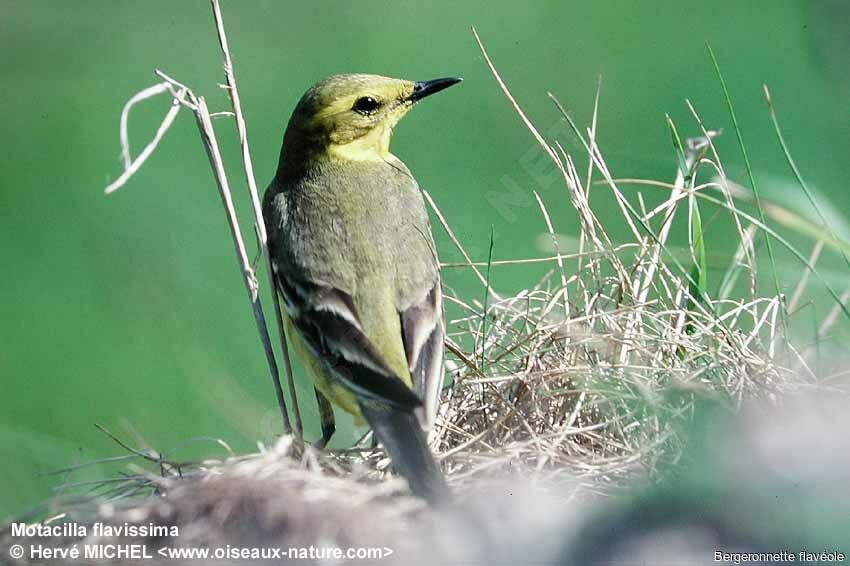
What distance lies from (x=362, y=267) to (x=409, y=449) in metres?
0.89

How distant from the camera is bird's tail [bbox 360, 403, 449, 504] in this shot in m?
2.68

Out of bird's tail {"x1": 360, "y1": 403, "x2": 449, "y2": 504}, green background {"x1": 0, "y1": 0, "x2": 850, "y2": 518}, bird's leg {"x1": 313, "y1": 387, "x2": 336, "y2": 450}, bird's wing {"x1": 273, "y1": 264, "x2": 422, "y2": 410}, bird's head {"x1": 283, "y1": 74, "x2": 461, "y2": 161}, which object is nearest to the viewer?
bird's tail {"x1": 360, "y1": 403, "x2": 449, "y2": 504}

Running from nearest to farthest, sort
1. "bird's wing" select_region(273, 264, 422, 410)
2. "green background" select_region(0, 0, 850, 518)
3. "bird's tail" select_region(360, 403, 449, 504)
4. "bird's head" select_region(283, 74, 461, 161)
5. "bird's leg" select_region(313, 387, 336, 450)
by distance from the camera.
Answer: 1. "bird's tail" select_region(360, 403, 449, 504)
2. "bird's wing" select_region(273, 264, 422, 410)
3. "bird's leg" select_region(313, 387, 336, 450)
4. "bird's head" select_region(283, 74, 461, 161)
5. "green background" select_region(0, 0, 850, 518)

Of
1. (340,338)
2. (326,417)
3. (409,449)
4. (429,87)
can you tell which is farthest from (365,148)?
→ (409,449)

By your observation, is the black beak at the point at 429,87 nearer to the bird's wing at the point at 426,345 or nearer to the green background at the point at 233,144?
the green background at the point at 233,144

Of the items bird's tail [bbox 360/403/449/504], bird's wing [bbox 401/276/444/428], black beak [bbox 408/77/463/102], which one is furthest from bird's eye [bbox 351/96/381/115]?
bird's tail [bbox 360/403/449/504]

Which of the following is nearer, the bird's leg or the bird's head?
the bird's leg

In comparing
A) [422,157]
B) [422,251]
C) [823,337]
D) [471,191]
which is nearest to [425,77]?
[422,157]

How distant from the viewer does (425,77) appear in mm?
7359

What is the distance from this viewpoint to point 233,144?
7.56m

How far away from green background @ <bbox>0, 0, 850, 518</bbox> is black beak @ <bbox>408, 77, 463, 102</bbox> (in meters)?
0.54

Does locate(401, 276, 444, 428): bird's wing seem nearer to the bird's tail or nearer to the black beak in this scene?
the bird's tail

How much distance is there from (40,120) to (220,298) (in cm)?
250

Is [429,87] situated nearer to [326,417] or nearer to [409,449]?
[326,417]
